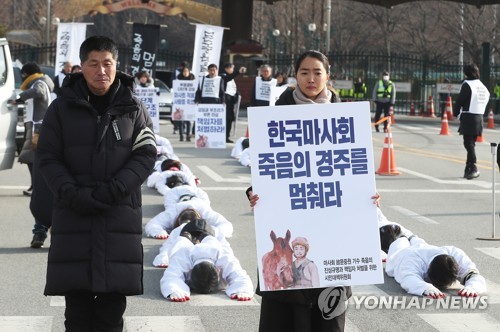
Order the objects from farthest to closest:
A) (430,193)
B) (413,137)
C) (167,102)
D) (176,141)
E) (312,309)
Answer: (167,102) → (413,137) → (176,141) → (430,193) → (312,309)

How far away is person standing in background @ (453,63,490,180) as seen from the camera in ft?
61.5

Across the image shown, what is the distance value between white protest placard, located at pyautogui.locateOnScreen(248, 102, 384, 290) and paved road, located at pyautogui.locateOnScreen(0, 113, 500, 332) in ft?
7.66

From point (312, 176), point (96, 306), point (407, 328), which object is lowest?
point (407, 328)

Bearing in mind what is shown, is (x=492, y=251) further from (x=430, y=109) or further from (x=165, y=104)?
(x=430, y=109)

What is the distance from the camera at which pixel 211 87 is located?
24547mm

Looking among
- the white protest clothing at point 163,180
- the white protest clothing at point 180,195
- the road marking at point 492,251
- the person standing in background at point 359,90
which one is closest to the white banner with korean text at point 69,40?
the white protest clothing at point 163,180

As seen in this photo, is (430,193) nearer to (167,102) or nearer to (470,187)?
(470,187)

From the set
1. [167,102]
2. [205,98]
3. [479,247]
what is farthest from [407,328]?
[167,102]

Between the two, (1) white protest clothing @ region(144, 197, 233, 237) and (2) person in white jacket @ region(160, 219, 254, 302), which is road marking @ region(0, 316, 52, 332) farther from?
(1) white protest clothing @ region(144, 197, 233, 237)

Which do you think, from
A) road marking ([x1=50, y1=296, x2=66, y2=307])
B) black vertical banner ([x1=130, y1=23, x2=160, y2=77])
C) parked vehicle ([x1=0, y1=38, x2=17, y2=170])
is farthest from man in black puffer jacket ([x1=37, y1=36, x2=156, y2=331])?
black vertical banner ([x1=130, y1=23, x2=160, y2=77])

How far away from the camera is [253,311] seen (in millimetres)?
8172

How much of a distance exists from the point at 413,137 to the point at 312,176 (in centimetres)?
2460

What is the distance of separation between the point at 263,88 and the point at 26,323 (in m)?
17.6

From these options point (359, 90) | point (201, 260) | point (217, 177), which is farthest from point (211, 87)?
point (359, 90)
